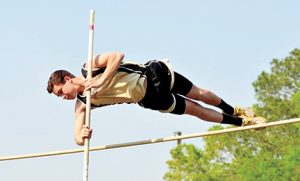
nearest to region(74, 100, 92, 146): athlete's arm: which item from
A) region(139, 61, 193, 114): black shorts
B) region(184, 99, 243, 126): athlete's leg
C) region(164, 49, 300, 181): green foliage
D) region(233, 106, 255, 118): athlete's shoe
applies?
region(139, 61, 193, 114): black shorts

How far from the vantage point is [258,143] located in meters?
26.0

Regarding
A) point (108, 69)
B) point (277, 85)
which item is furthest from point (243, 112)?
point (277, 85)

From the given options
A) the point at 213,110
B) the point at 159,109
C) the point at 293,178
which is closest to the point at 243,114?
the point at 213,110

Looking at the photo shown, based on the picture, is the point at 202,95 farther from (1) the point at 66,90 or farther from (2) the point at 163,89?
(1) the point at 66,90

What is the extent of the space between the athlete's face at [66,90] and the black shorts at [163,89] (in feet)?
2.15

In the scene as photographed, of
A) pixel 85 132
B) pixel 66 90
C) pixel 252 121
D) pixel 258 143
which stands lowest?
pixel 85 132

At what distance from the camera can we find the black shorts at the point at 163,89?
23.8 feet

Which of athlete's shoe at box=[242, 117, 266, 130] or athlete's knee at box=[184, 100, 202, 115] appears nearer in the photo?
athlete's knee at box=[184, 100, 202, 115]

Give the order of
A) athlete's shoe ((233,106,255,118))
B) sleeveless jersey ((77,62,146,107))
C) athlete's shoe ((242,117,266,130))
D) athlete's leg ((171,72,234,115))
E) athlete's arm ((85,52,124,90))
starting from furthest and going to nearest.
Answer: athlete's shoe ((233,106,255,118)) → athlete's shoe ((242,117,266,130)) → athlete's leg ((171,72,234,115)) → sleeveless jersey ((77,62,146,107)) → athlete's arm ((85,52,124,90))

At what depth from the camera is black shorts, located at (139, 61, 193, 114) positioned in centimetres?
726

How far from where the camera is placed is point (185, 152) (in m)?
26.5

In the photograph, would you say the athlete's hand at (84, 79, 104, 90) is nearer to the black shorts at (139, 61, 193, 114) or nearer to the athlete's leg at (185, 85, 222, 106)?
the black shorts at (139, 61, 193, 114)

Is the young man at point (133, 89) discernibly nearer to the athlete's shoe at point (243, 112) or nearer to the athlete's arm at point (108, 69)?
the athlete's arm at point (108, 69)

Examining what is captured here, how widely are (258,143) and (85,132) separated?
19440 millimetres
